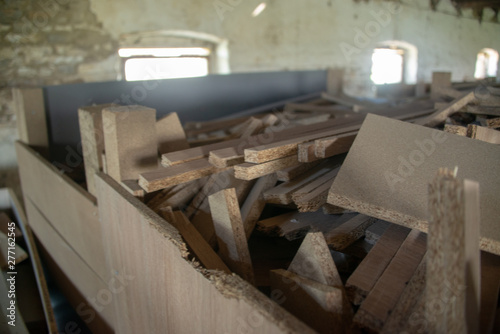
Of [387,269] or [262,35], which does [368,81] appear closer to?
[262,35]

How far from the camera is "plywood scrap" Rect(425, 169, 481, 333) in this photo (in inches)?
23.9

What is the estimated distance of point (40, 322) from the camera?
213 centimetres

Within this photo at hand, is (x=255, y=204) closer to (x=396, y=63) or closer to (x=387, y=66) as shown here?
(x=387, y=66)

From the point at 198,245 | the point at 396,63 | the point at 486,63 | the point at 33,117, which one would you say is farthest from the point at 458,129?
the point at 486,63

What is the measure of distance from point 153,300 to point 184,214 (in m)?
0.34

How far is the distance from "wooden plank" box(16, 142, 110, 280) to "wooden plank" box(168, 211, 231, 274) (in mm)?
480

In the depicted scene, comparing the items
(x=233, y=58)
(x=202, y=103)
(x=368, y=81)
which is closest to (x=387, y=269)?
(x=202, y=103)

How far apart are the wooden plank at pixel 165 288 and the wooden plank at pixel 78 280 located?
0.12 metres

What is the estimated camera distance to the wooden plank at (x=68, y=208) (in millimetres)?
1744

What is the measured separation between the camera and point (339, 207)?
50.1 inches

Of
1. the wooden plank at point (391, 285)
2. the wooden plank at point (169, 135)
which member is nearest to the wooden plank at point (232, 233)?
the wooden plank at point (391, 285)

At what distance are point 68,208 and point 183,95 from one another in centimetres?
133

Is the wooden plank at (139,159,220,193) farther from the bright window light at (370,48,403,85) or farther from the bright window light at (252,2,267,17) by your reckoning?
the bright window light at (370,48,403,85)

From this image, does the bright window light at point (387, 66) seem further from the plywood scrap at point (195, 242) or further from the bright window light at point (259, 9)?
the plywood scrap at point (195, 242)
